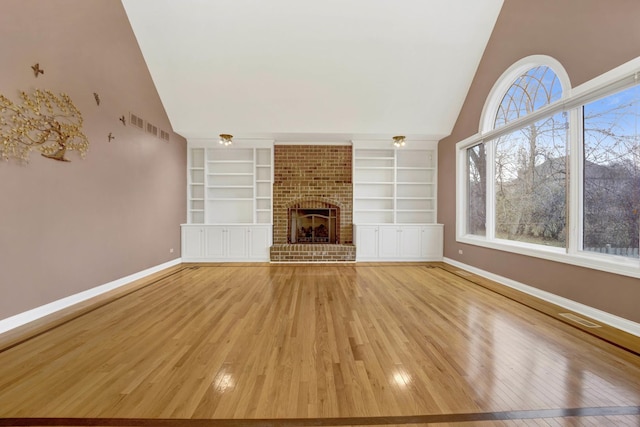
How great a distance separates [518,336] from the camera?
7.11 ft

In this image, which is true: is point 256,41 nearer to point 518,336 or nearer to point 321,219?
point 321,219

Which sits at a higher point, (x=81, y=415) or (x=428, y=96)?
(x=428, y=96)

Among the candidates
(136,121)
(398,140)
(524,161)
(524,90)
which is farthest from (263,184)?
(524,90)

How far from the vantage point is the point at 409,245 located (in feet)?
18.0

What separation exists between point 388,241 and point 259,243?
2.83 metres

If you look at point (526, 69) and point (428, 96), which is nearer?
point (526, 69)

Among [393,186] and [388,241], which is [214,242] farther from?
[393,186]

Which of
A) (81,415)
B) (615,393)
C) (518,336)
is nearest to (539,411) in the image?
(615,393)

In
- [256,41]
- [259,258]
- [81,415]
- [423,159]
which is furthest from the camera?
[423,159]

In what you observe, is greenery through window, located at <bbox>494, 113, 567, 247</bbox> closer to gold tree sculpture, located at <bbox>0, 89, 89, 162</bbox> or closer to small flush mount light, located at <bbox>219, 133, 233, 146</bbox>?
small flush mount light, located at <bbox>219, 133, 233, 146</bbox>

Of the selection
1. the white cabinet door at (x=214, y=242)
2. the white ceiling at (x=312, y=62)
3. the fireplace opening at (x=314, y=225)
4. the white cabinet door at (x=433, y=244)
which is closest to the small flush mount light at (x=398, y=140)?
the white ceiling at (x=312, y=62)

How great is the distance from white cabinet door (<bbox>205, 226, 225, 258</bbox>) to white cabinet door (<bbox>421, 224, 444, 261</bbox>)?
4410 mm

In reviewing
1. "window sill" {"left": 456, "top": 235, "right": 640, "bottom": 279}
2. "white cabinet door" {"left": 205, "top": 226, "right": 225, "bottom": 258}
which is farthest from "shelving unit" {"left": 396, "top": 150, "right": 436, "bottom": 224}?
"white cabinet door" {"left": 205, "top": 226, "right": 225, "bottom": 258}

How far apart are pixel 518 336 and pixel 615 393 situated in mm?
687
